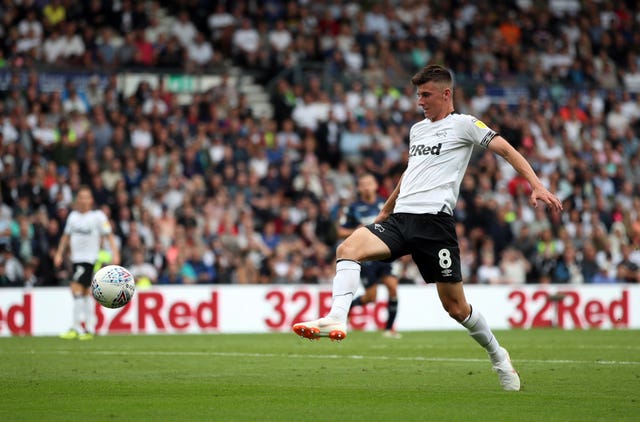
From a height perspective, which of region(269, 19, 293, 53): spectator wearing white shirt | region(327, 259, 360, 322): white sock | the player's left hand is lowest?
region(327, 259, 360, 322): white sock

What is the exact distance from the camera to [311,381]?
11.1 metres

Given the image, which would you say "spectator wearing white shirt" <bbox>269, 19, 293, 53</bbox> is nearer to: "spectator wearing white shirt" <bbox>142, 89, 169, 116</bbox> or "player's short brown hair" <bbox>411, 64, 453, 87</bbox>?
"spectator wearing white shirt" <bbox>142, 89, 169, 116</bbox>

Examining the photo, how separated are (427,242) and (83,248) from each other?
34.6 ft

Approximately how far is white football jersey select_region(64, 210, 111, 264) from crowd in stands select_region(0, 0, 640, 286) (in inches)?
121

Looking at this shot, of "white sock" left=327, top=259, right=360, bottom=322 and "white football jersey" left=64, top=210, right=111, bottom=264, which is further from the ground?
"white football jersey" left=64, top=210, right=111, bottom=264

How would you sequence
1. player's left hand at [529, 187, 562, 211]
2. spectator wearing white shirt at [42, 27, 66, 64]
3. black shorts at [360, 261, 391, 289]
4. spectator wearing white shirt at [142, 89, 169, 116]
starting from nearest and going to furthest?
player's left hand at [529, 187, 562, 211], black shorts at [360, 261, 391, 289], spectator wearing white shirt at [142, 89, 169, 116], spectator wearing white shirt at [42, 27, 66, 64]

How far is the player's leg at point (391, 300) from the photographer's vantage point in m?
18.8

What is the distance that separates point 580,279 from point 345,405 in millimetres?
17636

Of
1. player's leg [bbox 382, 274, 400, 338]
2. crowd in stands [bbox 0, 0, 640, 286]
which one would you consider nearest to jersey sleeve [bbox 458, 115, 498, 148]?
player's leg [bbox 382, 274, 400, 338]

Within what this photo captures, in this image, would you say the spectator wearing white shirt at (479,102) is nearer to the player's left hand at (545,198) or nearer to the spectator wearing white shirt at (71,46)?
the spectator wearing white shirt at (71,46)

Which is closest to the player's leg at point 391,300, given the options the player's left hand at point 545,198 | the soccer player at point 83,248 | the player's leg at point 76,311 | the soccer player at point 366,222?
the soccer player at point 366,222

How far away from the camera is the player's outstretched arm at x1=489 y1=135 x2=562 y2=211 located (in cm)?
909

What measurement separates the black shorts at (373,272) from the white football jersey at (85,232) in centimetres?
420

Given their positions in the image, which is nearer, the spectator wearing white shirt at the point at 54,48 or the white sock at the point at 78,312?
the white sock at the point at 78,312
